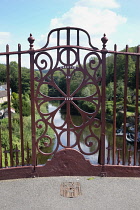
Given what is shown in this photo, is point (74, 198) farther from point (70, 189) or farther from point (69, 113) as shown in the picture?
point (69, 113)

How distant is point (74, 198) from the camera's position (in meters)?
3.55

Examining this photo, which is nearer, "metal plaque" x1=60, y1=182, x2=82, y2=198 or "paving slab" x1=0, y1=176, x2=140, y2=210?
"paving slab" x1=0, y1=176, x2=140, y2=210

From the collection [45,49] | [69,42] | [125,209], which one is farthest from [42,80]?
[125,209]

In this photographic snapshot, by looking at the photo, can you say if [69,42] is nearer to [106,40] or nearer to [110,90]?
[106,40]

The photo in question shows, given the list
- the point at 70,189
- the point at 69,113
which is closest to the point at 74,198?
the point at 70,189

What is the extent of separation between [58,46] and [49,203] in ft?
8.20

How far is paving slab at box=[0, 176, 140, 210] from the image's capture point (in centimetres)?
334

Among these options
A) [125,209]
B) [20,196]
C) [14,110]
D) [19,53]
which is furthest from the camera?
[14,110]

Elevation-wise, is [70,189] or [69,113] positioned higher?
[69,113]

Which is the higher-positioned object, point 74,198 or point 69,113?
point 69,113

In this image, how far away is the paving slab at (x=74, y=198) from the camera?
334 cm

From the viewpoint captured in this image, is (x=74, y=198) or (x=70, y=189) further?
(x=70, y=189)

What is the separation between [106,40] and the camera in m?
3.92

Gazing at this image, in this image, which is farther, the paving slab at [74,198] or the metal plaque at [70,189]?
the metal plaque at [70,189]
